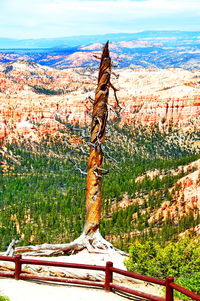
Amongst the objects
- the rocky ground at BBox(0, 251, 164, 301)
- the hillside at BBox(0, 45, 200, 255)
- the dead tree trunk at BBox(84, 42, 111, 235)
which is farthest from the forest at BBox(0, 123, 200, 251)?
the rocky ground at BBox(0, 251, 164, 301)

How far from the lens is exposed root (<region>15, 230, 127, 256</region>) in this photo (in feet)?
56.3

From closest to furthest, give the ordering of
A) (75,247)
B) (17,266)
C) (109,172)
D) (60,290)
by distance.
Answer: (60,290) → (17,266) → (109,172) → (75,247)

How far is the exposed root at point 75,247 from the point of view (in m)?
17.2

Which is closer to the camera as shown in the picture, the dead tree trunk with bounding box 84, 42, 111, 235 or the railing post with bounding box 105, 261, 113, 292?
the railing post with bounding box 105, 261, 113, 292

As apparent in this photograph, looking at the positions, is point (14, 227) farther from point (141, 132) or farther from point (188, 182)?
point (141, 132)

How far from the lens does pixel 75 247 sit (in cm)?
1733

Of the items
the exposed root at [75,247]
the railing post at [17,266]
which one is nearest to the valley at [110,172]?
the exposed root at [75,247]

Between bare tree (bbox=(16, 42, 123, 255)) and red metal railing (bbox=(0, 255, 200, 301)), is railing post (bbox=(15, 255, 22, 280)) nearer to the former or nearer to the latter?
red metal railing (bbox=(0, 255, 200, 301))

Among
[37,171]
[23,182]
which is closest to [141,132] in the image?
[37,171]

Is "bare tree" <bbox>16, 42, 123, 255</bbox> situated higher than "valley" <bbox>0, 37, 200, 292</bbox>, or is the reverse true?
"bare tree" <bbox>16, 42, 123, 255</bbox>

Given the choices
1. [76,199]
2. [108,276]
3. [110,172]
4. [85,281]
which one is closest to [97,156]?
[85,281]

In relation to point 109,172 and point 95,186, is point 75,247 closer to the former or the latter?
point 95,186

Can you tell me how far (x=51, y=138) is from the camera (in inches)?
6983

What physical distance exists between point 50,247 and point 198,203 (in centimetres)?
4958
